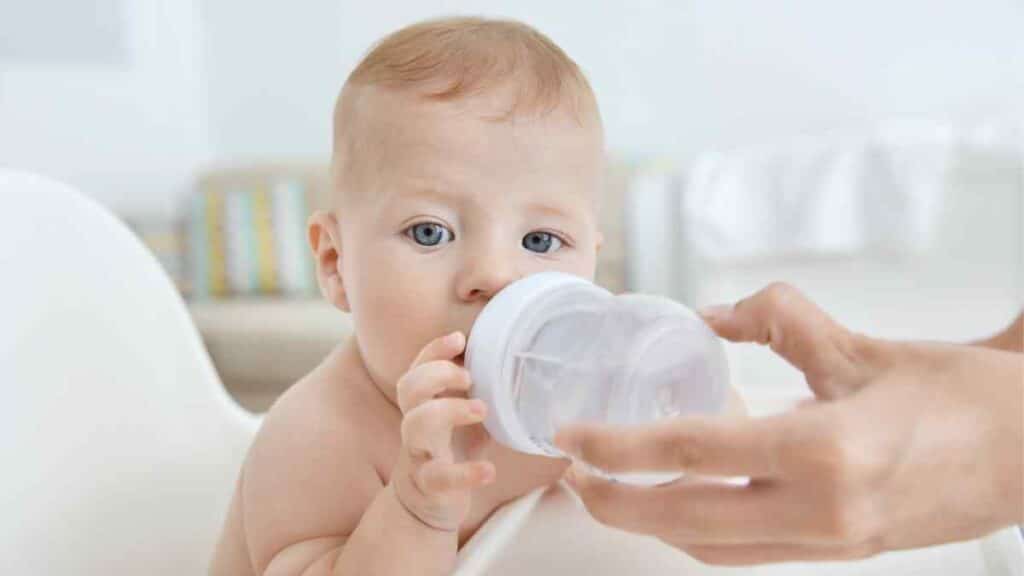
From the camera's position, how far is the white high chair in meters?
0.83

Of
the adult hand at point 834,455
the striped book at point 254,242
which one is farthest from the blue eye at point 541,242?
the striped book at point 254,242

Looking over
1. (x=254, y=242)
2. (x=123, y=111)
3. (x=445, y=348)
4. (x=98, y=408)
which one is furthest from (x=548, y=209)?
(x=123, y=111)

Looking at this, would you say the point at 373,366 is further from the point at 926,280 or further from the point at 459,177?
the point at 926,280

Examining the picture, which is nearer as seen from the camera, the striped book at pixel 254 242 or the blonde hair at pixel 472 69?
the blonde hair at pixel 472 69

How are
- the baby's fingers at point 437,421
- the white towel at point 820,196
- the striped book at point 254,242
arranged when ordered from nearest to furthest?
the baby's fingers at point 437,421, the white towel at point 820,196, the striped book at point 254,242

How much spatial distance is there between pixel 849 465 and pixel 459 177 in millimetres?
360

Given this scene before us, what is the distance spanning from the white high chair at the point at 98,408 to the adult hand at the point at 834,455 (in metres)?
0.51

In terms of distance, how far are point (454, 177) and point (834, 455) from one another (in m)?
0.36

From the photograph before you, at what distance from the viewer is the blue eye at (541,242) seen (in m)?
0.73

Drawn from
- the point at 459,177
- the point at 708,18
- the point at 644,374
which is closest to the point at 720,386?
the point at 644,374

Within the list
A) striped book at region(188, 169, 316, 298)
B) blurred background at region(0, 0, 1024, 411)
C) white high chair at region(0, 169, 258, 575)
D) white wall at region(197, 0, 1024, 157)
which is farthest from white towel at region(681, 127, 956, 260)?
white high chair at region(0, 169, 258, 575)

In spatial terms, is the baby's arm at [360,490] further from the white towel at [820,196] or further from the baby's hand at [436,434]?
the white towel at [820,196]

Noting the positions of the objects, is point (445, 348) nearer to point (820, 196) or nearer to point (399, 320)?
point (399, 320)

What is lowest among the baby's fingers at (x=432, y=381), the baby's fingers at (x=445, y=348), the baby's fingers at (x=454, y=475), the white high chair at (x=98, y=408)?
the white high chair at (x=98, y=408)
